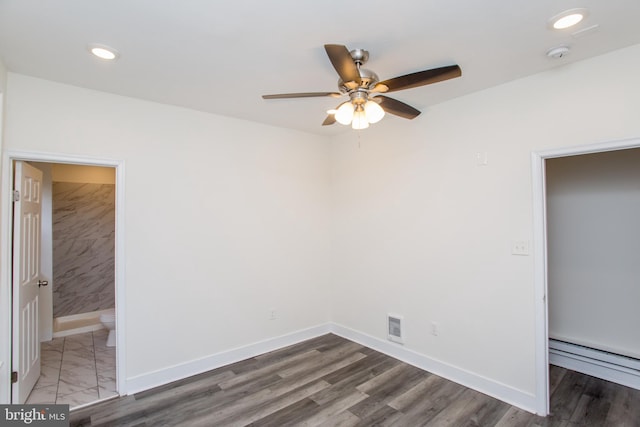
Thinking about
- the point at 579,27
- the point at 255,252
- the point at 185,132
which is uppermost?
the point at 579,27

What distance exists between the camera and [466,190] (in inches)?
116

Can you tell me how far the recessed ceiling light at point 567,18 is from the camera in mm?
1733

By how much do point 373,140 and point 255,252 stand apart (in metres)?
1.88

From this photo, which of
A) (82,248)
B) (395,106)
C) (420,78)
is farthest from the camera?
(82,248)

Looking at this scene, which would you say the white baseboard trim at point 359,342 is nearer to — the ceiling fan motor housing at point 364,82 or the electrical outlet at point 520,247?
the electrical outlet at point 520,247

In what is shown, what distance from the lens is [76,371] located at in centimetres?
325

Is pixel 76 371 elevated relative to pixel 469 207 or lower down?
lower down

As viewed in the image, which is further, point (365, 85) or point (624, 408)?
point (624, 408)

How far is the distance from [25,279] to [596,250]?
523 cm

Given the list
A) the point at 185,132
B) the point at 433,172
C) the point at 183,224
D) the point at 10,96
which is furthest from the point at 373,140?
the point at 10,96

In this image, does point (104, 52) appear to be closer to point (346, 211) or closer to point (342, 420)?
point (346, 211)

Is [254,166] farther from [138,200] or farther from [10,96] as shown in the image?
[10,96]

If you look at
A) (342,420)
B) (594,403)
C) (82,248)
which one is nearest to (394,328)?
(342,420)

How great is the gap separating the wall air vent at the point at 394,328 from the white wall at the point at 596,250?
A: 164 centimetres
